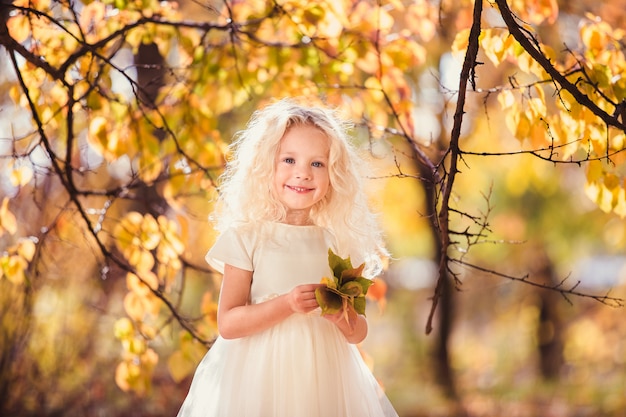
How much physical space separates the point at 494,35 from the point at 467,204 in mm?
7363

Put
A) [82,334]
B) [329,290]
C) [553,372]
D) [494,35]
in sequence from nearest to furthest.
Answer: [329,290] < [494,35] < [82,334] < [553,372]

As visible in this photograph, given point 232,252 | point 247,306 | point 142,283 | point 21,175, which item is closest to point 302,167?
point 232,252

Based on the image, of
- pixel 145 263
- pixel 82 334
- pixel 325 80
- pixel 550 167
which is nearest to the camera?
pixel 145 263

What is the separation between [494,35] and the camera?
235 centimetres

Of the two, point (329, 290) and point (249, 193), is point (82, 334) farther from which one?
point (329, 290)

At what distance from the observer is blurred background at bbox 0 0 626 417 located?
9.99 ft

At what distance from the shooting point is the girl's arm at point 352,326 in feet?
6.24

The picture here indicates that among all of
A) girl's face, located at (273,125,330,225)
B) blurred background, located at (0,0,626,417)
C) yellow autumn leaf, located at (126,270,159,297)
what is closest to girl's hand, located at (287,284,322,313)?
girl's face, located at (273,125,330,225)

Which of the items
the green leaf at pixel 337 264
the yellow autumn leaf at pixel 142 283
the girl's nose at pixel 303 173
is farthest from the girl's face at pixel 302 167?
the yellow autumn leaf at pixel 142 283

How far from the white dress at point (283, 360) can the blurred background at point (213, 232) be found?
0.37 meters

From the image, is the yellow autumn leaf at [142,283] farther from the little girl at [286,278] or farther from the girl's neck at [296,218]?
the girl's neck at [296,218]

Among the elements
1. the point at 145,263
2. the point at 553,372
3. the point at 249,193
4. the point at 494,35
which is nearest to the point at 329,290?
the point at 249,193

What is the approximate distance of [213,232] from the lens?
291 centimetres

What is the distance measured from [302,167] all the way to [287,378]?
1.83 feet
